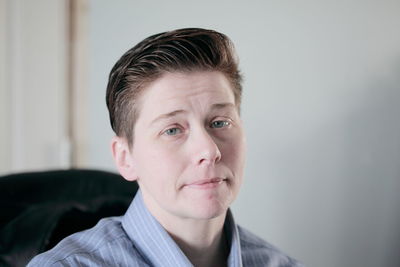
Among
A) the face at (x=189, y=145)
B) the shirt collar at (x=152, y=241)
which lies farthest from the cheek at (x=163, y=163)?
the shirt collar at (x=152, y=241)

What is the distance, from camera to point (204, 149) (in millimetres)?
862

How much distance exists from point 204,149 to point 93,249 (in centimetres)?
29

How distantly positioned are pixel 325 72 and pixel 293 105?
138 millimetres

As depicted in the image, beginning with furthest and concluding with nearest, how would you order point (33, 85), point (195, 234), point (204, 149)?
point (33, 85) < point (195, 234) < point (204, 149)

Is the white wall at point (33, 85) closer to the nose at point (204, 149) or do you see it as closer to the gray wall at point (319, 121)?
the gray wall at point (319, 121)

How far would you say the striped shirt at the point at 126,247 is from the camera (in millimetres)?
899

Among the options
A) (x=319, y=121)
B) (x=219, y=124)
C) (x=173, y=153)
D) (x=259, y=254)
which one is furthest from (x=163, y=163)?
(x=319, y=121)

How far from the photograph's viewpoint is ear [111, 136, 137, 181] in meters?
1.00

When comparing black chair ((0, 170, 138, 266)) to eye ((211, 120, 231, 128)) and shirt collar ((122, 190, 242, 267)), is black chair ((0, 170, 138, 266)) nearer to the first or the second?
shirt collar ((122, 190, 242, 267))

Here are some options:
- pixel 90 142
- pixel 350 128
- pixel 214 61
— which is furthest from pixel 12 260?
pixel 90 142

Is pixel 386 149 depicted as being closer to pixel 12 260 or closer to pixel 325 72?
pixel 325 72

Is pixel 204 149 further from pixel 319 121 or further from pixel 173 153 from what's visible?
pixel 319 121

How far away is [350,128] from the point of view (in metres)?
1.28

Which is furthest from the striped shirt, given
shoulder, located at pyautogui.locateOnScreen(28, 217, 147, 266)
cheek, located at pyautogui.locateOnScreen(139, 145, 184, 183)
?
cheek, located at pyautogui.locateOnScreen(139, 145, 184, 183)
